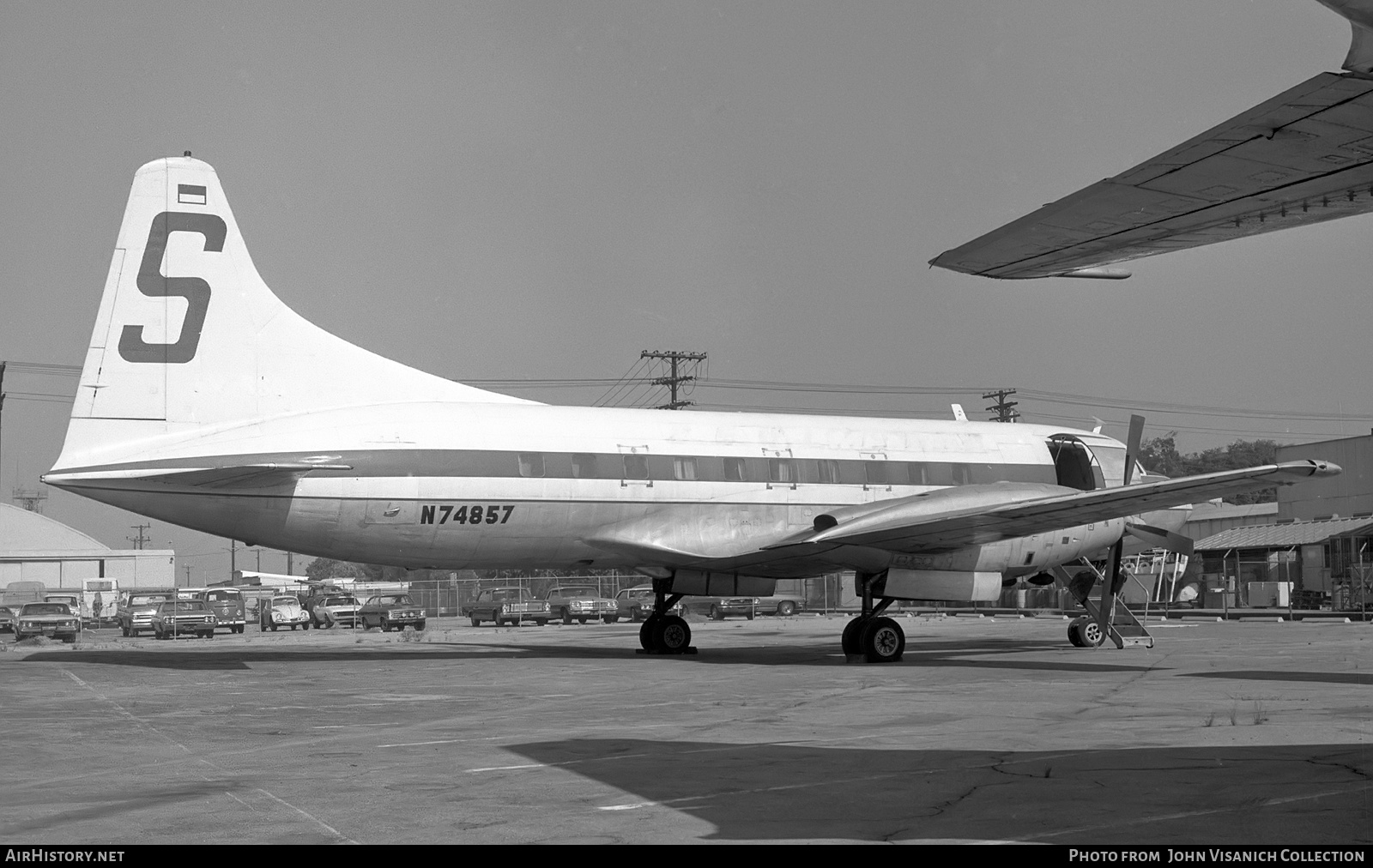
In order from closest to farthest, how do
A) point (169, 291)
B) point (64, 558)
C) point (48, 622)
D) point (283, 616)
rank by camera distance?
point (169, 291) → point (48, 622) → point (283, 616) → point (64, 558)

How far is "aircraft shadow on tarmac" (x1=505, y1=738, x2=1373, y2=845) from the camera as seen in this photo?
6.85 m

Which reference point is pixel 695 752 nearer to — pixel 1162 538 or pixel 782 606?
pixel 1162 538

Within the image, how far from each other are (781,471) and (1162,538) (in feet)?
23.7

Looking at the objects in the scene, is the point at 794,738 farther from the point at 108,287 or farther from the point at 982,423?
the point at 982,423

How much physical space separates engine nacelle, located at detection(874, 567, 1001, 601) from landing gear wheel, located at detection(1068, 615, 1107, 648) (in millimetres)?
4414

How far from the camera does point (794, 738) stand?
11102mm

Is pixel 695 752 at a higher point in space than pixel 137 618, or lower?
higher

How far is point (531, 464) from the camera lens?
2088cm

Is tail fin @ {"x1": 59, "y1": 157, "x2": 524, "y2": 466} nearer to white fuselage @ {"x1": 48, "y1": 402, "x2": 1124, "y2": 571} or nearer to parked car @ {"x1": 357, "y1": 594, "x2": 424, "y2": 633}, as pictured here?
white fuselage @ {"x1": 48, "y1": 402, "x2": 1124, "y2": 571}

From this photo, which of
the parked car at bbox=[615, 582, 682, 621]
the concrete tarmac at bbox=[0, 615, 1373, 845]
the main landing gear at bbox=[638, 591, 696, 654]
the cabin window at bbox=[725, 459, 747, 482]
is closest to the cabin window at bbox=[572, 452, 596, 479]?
the cabin window at bbox=[725, 459, 747, 482]

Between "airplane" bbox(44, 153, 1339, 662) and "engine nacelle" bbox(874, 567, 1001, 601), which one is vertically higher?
"airplane" bbox(44, 153, 1339, 662)

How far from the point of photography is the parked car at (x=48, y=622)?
39.3 m

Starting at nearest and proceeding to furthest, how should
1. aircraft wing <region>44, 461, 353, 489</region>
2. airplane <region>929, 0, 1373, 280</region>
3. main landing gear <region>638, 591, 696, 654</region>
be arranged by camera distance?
1. airplane <region>929, 0, 1373, 280</region>
2. aircraft wing <region>44, 461, 353, 489</region>
3. main landing gear <region>638, 591, 696, 654</region>

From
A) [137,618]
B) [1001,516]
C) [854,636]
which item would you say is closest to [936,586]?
[854,636]
